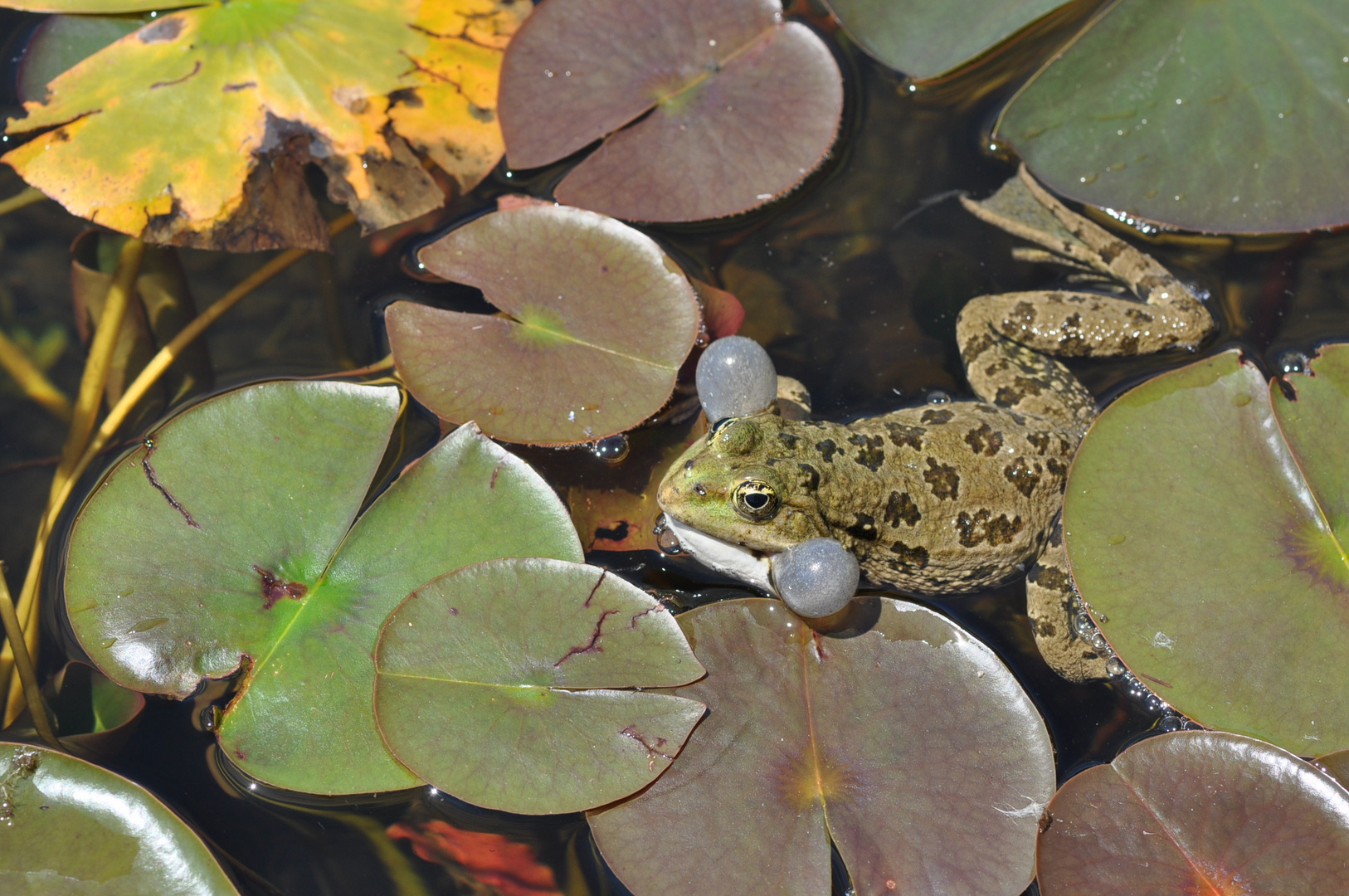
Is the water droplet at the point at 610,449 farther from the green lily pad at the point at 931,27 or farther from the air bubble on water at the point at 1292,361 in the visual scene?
the air bubble on water at the point at 1292,361

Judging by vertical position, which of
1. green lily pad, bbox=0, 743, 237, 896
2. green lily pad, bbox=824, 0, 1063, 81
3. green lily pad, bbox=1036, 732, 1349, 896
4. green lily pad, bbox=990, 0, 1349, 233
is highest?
green lily pad, bbox=824, 0, 1063, 81

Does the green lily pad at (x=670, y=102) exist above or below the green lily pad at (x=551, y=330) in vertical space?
above

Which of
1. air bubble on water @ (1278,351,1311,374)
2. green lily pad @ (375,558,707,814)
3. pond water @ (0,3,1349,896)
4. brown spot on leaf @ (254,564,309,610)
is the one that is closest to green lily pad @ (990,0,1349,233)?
pond water @ (0,3,1349,896)

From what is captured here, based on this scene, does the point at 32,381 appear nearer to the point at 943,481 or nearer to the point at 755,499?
the point at 755,499

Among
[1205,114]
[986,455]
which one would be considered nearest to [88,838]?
[986,455]

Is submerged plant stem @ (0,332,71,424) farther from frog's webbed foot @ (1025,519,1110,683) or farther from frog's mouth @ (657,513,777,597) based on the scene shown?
frog's webbed foot @ (1025,519,1110,683)

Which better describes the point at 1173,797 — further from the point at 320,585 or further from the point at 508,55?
the point at 508,55

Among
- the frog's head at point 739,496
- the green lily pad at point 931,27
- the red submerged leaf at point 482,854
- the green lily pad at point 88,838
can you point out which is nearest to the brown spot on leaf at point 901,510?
the frog's head at point 739,496
